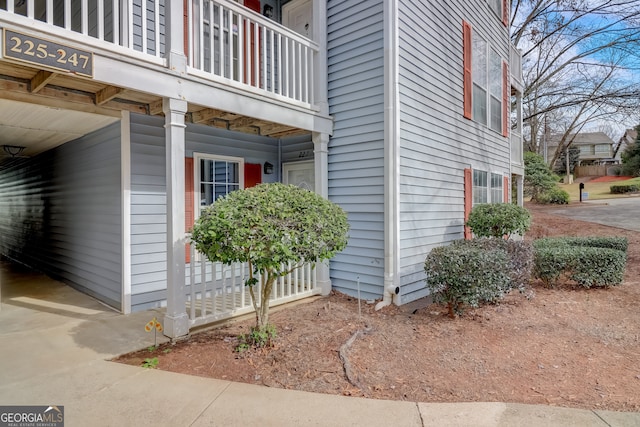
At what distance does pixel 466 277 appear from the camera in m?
4.34

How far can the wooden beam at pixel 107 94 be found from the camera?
3.89 meters

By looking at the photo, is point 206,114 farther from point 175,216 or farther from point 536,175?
point 536,175

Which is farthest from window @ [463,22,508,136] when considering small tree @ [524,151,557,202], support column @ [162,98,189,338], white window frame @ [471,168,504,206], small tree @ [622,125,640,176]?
small tree @ [622,125,640,176]

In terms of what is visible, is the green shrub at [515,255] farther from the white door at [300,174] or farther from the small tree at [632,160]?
the small tree at [632,160]

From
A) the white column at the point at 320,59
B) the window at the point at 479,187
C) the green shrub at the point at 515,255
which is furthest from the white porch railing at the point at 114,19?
the window at the point at 479,187

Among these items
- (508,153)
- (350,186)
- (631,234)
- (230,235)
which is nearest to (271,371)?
(230,235)

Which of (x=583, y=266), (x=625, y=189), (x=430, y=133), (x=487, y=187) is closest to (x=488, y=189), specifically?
(x=487, y=187)

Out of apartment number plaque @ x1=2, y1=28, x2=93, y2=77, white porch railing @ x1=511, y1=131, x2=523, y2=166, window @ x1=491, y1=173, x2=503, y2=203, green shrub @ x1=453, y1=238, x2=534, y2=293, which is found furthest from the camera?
white porch railing @ x1=511, y1=131, x2=523, y2=166

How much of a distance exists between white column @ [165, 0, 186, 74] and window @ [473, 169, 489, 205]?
6.54m

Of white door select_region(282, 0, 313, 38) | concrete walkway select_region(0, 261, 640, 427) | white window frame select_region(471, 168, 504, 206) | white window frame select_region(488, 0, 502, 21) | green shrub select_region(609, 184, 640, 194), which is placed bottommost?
concrete walkway select_region(0, 261, 640, 427)

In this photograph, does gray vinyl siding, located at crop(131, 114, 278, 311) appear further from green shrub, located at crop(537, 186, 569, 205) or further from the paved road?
green shrub, located at crop(537, 186, 569, 205)

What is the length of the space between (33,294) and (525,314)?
24.3 ft

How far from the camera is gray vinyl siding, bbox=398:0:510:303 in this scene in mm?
5648

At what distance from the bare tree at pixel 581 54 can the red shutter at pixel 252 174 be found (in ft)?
55.1
